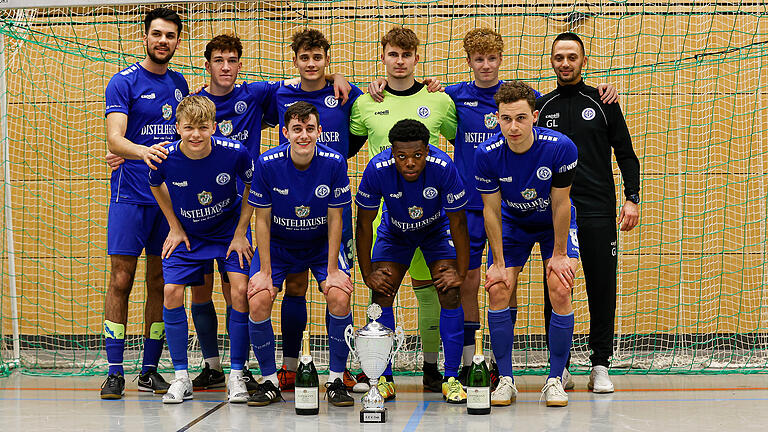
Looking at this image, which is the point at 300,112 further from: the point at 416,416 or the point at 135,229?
the point at 416,416

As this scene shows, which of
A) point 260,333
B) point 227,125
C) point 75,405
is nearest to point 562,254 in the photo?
point 260,333

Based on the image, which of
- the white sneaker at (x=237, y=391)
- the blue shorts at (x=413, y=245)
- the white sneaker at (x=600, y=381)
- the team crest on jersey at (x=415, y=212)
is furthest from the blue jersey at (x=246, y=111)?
the white sneaker at (x=600, y=381)

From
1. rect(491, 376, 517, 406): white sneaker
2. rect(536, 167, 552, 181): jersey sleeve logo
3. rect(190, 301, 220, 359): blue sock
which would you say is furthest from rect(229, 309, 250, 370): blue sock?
rect(536, 167, 552, 181): jersey sleeve logo

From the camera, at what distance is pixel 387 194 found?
414 cm

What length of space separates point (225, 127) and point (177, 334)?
1.30 m

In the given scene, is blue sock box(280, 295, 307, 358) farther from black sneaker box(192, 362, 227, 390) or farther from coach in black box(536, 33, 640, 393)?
coach in black box(536, 33, 640, 393)

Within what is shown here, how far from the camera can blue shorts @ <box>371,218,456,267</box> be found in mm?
4285

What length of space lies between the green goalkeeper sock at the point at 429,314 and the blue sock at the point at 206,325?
126cm

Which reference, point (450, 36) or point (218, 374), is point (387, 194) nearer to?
point (218, 374)

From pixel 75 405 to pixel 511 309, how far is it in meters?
2.50

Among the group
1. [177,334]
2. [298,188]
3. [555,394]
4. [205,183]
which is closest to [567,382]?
[555,394]

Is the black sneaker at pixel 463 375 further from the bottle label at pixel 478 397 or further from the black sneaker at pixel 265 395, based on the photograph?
the black sneaker at pixel 265 395

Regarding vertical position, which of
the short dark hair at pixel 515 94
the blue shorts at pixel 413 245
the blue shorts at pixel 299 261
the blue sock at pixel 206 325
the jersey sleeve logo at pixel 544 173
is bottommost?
the blue sock at pixel 206 325

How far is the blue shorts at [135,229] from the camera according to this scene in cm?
449
